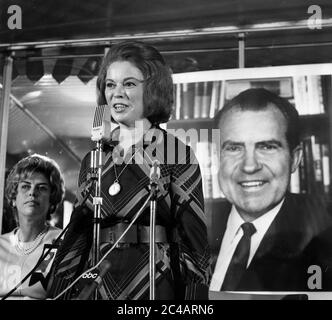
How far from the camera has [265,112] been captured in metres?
2.61

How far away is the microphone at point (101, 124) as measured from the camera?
2.44m

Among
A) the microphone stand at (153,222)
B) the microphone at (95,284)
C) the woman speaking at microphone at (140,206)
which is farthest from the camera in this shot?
the woman speaking at microphone at (140,206)

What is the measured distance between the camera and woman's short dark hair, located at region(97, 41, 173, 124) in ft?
8.59

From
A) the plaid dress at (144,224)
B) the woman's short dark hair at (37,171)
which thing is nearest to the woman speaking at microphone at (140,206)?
the plaid dress at (144,224)

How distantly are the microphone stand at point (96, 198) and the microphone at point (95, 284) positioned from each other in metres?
0.04

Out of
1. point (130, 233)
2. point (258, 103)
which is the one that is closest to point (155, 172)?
point (130, 233)

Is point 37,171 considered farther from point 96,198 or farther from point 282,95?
point 282,95

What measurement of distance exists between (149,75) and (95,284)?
2.81ft

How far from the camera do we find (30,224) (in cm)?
265

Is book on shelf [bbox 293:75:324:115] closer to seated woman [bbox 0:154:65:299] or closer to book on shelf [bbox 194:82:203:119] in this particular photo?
book on shelf [bbox 194:82:203:119]

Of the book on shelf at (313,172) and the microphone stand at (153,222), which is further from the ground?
the book on shelf at (313,172)

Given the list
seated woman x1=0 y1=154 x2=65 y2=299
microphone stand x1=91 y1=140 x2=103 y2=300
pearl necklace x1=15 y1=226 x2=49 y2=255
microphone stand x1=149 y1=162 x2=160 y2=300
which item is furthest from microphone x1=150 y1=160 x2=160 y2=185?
pearl necklace x1=15 y1=226 x2=49 y2=255

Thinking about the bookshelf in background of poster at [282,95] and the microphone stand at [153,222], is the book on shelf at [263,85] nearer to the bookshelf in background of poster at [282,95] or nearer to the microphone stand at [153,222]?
the bookshelf in background of poster at [282,95]

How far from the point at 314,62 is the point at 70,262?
1226 millimetres
